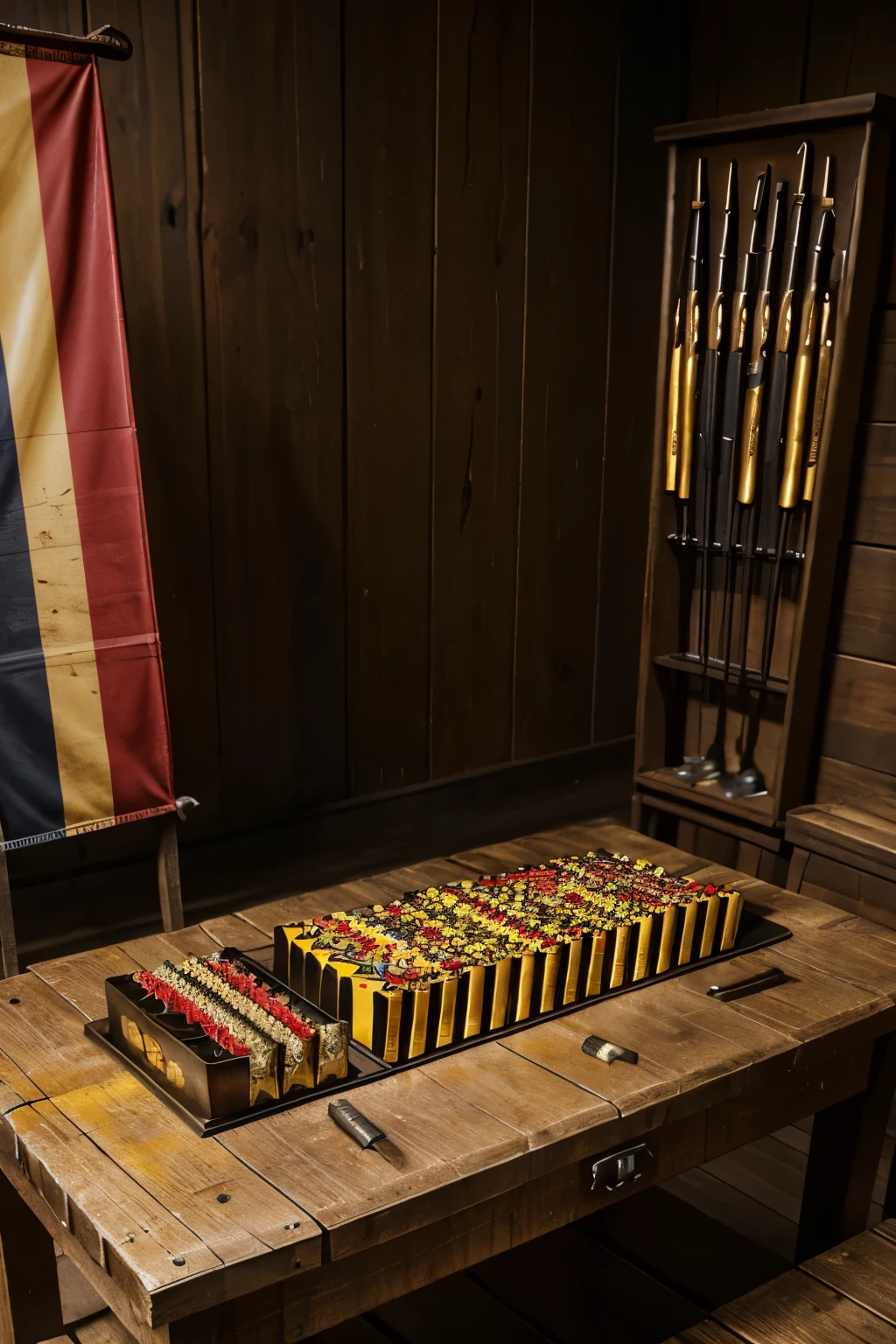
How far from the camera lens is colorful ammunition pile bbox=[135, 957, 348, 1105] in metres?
1.40

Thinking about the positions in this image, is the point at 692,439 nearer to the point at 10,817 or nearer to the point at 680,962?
the point at 680,962

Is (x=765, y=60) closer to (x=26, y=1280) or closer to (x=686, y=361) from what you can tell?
(x=686, y=361)

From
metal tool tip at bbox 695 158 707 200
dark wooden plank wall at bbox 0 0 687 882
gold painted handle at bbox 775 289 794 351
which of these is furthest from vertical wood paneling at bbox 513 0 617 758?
gold painted handle at bbox 775 289 794 351

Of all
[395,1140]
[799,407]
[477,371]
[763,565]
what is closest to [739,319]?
[799,407]

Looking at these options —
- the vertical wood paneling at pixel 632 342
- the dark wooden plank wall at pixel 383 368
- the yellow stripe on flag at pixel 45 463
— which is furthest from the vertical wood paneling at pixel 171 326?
the vertical wood paneling at pixel 632 342

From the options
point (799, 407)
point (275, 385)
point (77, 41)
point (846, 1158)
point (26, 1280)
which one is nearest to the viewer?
point (26, 1280)

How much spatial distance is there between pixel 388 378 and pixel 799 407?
4.10 ft

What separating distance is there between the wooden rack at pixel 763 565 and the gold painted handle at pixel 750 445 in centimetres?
14

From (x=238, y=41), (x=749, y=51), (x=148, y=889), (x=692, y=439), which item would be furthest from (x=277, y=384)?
(x=749, y=51)

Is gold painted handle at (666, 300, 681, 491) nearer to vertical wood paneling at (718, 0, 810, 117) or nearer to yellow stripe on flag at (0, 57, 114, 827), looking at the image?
vertical wood paneling at (718, 0, 810, 117)

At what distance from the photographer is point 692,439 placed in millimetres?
2916

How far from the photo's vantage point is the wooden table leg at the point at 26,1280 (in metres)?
1.55

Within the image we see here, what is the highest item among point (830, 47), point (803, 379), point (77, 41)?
point (830, 47)

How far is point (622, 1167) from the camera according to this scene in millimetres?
1465
